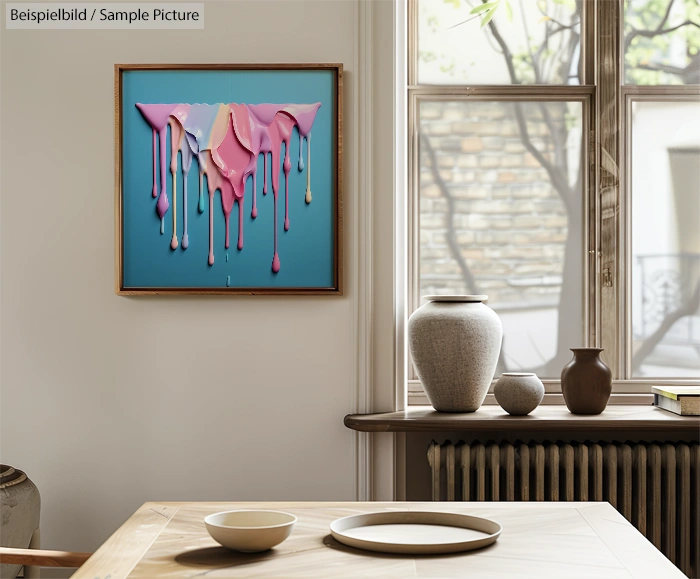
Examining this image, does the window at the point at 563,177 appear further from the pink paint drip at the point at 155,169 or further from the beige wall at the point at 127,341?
the pink paint drip at the point at 155,169

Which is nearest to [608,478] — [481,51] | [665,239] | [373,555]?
[665,239]

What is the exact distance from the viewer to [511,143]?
2.73 m

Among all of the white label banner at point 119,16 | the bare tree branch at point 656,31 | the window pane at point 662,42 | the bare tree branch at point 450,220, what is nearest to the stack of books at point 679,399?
the bare tree branch at point 450,220

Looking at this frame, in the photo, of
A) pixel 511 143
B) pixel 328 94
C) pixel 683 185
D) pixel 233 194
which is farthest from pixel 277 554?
pixel 683 185

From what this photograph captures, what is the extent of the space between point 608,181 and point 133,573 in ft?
6.92

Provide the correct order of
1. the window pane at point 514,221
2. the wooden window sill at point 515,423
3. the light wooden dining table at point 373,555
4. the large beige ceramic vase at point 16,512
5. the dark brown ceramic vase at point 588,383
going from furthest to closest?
the window pane at point 514,221 → the dark brown ceramic vase at point 588,383 → the wooden window sill at point 515,423 → the large beige ceramic vase at point 16,512 → the light wooden dining table at point 373,555

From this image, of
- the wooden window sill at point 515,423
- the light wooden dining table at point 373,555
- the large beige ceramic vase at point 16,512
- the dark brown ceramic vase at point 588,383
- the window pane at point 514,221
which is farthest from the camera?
the window pane at point 514,221

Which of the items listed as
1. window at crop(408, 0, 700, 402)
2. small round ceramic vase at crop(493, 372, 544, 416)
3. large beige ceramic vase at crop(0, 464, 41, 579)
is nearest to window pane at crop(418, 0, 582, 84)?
window at crop(408, 0, 700, 402)

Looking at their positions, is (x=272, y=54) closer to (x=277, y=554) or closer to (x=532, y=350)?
(x=532, y=350)

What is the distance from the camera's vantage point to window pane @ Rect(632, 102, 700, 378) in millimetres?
2725

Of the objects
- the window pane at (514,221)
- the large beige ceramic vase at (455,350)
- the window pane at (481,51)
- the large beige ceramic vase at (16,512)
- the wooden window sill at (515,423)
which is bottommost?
the large beige ceramic vase at (16,512)

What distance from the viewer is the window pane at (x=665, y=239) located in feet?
8.94

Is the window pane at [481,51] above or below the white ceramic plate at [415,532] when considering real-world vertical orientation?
above

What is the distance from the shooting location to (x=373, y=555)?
50.6 inches
